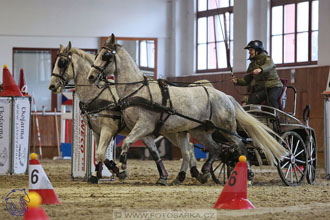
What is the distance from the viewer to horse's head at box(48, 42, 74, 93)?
29.1ft

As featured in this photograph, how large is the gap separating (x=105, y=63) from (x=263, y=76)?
2.16 m

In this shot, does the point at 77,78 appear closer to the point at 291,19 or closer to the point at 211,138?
the point at 211,138

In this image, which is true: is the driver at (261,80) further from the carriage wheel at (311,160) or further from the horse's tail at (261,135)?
the carriage wheel at (311,160)

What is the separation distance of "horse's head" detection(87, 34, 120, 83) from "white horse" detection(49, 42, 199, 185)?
1.44ft

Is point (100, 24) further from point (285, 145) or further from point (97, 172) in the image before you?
point (285, 145)

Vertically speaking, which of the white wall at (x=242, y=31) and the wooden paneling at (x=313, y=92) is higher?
the white wall at (x=242, y=31)

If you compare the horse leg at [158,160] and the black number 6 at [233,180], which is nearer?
the black number 6 at [233,180]

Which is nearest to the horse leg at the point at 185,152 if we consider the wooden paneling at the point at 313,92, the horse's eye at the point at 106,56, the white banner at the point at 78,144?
the white banner at the point at 78,144

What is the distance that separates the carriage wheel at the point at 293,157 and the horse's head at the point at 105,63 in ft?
7.84

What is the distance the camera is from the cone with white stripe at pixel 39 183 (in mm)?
5789

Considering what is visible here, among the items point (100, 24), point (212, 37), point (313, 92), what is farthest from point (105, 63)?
point (100, 24)

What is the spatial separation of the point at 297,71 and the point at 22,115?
662cm

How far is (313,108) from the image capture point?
1445 cm

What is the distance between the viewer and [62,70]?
8.91 metres
